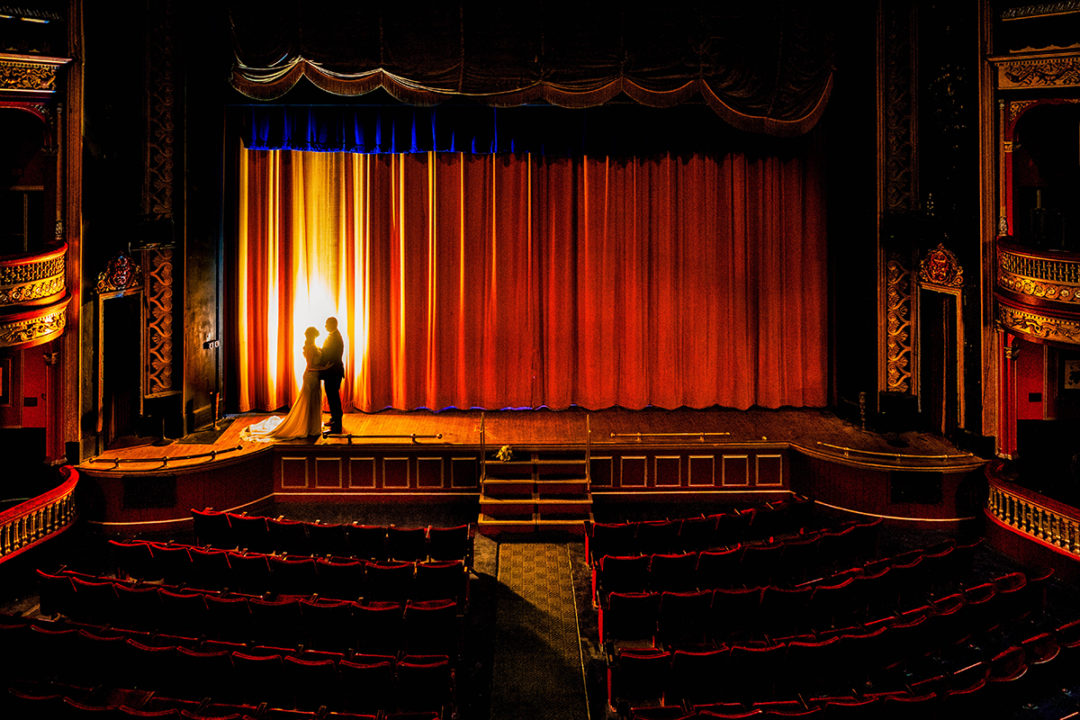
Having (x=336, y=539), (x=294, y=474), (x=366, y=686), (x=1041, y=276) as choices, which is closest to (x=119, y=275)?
(x=294, y=474)

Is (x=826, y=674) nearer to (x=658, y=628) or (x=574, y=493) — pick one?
(x=658, y=628)

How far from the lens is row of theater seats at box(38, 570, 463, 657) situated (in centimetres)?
798

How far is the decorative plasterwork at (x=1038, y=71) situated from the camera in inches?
434

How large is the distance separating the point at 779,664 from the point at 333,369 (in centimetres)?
699

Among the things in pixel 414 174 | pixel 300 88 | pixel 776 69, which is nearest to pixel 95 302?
pixel 300 88

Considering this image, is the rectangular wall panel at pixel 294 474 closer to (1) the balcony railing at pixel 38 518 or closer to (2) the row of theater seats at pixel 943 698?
(1) the balcony railing at pixel 38 518

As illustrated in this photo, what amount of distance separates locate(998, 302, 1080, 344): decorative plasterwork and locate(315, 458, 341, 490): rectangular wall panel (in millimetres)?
7671

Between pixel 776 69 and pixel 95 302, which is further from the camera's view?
pixel 776 69

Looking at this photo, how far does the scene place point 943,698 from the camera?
22.0 feet

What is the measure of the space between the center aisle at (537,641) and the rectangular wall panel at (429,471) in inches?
65.9

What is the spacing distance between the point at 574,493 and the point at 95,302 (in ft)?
18.9

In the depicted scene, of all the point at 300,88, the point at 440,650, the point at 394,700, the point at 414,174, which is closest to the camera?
the point at 394,700

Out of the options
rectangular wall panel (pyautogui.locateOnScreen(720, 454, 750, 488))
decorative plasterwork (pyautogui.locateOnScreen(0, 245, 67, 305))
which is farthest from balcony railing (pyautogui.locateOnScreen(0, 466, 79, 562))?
rectangular wall panel (pyautogui.locateOnScreen(720, 454, 750, 488))

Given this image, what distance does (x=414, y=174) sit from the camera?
1419 cm
